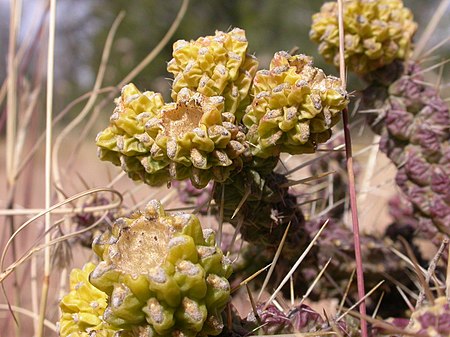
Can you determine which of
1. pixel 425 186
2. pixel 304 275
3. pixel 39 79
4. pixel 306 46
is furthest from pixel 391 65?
pixel 306 46

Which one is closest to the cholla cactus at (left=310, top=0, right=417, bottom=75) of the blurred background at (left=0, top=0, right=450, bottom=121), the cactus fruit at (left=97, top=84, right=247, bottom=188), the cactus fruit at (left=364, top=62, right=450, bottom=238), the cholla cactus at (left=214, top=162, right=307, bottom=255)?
the cactus fruit at (left=364, top=62, right=450, bottom=238)

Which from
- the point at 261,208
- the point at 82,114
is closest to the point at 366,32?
the point at 261,208

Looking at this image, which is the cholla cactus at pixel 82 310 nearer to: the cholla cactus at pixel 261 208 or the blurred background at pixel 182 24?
the cholla cactus at pixel 261 208

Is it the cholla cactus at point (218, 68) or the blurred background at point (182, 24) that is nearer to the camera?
the cholla cactus at point (218, 68)

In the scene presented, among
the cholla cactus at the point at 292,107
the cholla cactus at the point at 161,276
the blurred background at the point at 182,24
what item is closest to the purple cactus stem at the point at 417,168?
the cholla cactus at the point at 292,107

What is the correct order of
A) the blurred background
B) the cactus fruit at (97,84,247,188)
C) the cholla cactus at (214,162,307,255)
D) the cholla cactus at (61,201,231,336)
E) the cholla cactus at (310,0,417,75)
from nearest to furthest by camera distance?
the cholla cactus at (61,201,231,336) → the cactus fruit at (97,84,247,188) → the cholla cactus at (214,162,307,255) → the cholla cactus at (310,0,417,75) → the blurred background

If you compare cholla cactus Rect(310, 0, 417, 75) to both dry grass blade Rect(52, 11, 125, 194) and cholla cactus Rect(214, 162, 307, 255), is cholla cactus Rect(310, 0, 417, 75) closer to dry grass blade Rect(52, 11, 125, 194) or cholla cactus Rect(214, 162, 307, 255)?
cholla cactus Rect(214, 162, 307, 255)
